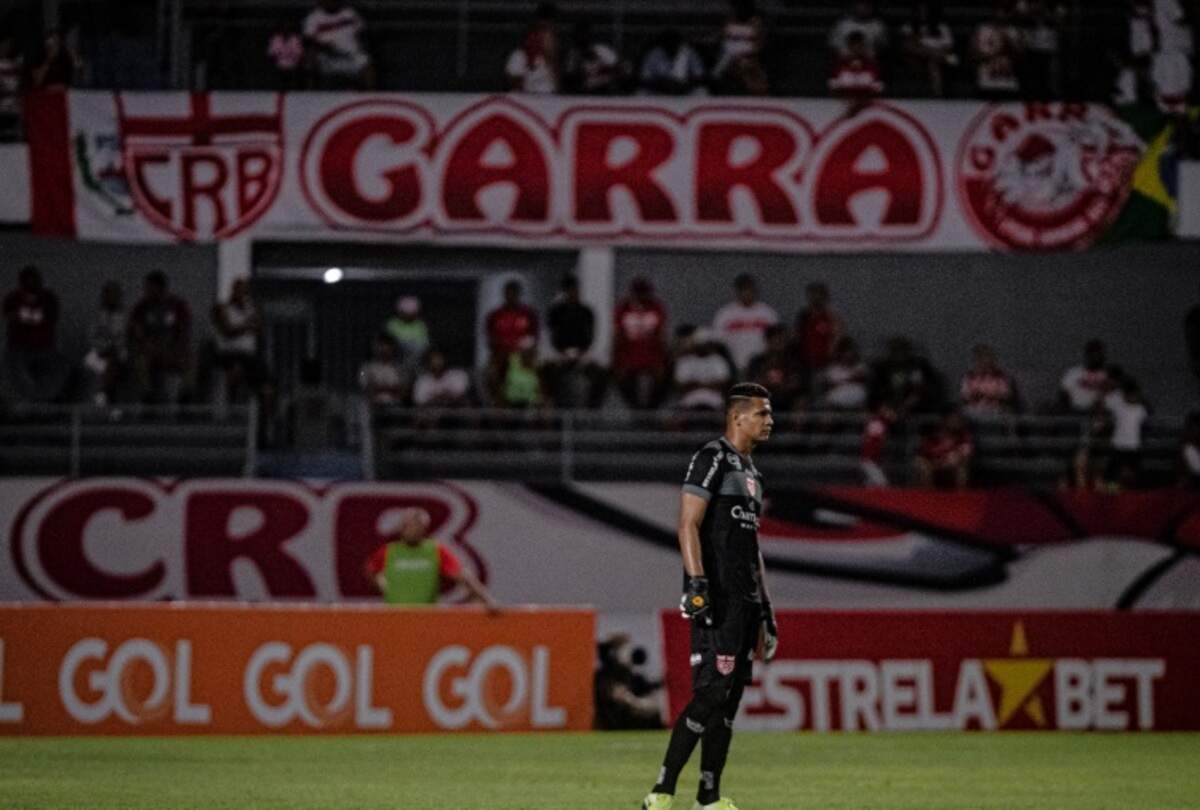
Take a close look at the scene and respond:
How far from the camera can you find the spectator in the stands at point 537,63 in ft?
78.5

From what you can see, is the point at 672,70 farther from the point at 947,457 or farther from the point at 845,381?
the point at 947,457

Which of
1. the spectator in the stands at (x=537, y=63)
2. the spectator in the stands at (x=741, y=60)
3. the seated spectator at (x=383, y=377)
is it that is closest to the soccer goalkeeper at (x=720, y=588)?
the seated spectator at (x=383, y=377)

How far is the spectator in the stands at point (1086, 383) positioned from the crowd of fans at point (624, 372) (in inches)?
0.8

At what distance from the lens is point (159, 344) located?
23.3 meters

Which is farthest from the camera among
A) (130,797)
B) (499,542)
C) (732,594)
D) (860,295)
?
(860,295)

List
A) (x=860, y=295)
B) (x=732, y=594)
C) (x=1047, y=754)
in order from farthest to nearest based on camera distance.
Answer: (x=860, y=295) < (x=1047, y=754) < (x=732, y=594)

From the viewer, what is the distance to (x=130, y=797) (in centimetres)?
1167

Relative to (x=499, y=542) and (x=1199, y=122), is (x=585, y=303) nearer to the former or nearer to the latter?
(x=499, y=542)

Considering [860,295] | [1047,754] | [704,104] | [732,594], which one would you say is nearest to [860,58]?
[704,104]

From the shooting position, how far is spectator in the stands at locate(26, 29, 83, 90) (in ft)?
77.2

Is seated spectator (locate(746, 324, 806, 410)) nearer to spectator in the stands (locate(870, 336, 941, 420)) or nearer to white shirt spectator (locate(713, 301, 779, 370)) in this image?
white shirt spectator (locate(713, 301, 779, 370))

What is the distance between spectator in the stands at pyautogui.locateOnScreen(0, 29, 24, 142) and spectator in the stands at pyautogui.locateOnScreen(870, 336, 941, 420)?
9.62 meters

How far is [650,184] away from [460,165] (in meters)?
2.05

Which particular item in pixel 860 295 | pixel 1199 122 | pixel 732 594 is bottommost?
pixel 732 594
